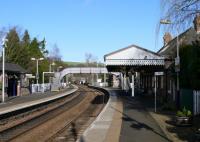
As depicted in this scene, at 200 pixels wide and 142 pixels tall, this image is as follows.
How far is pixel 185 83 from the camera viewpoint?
33.8 m

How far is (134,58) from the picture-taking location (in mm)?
53125

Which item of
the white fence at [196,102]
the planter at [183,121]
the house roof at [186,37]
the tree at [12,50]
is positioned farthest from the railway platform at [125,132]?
the tree at [12,50]

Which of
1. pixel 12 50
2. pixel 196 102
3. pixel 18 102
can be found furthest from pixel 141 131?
pixel 12 50

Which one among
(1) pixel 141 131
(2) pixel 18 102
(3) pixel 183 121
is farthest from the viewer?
(2) pixel 18 102

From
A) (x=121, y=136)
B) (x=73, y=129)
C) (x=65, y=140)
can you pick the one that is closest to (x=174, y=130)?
(x=121, y=136)

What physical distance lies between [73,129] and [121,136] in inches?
277

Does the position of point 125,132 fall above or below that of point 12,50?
below

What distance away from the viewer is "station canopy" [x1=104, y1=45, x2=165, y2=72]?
51531mm

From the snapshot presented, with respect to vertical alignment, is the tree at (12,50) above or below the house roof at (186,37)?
above

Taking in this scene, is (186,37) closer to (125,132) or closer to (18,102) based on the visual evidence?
(125,132)

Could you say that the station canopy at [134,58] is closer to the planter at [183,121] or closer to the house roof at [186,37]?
the house roof at [186,37]

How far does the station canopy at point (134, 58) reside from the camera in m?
51.5

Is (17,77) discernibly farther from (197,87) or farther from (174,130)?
(174,130)

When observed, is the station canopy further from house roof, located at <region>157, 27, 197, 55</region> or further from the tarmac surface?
the tarmac surface
